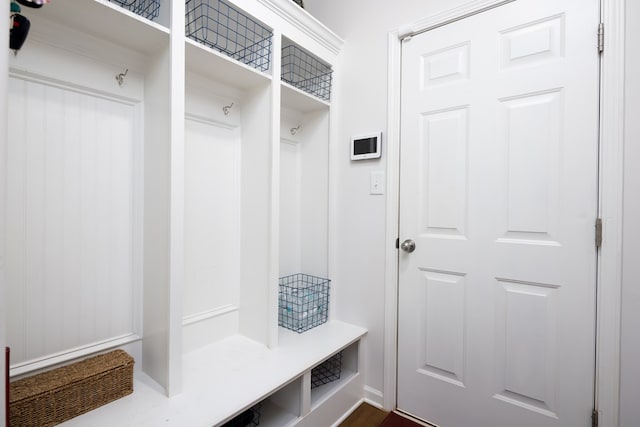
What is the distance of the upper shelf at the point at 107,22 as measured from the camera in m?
1.07

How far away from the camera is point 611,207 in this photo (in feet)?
4.06

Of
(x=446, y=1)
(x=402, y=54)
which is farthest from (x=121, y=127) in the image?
(x=446, y=1)

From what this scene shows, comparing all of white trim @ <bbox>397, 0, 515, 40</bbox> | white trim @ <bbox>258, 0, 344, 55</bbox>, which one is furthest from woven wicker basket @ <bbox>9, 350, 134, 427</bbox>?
white trim @ <bbox>397, 0, 515, 40</bbox>

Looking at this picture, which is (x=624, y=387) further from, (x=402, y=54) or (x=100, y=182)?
(x=100, y=182)

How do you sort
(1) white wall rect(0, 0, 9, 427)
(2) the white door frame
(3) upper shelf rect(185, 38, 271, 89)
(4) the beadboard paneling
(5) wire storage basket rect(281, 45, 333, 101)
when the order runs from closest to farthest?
(1) white wall rect(0, 0, 9, 427) → (4) the beadboard paneling → (2) the white door frame → (3) upper shelf rect(185, 38, 271, 89) → (5) wire storage basket rect(281, 45, 333, 101)

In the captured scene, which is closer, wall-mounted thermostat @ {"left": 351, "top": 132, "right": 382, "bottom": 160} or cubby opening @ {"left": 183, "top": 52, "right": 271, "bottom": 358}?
cubby opening @ {"left": 183, "top": 52, "right": 271, "bottom": 358}

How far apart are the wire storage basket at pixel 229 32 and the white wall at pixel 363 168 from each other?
528 mm

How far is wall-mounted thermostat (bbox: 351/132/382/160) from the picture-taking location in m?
1.81

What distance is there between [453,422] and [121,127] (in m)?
2.06

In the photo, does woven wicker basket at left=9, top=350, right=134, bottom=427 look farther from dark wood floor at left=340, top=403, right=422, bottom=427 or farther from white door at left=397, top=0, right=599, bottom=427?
white door at left=397, top=0, right=599, bottom=427

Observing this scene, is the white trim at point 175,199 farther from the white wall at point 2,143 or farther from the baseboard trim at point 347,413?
the baseboard trim at point 347,413

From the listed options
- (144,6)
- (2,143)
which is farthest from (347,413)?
(144,6)

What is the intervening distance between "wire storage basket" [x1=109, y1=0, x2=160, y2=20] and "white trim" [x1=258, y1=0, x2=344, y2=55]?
453mm

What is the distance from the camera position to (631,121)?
3.96 feet
